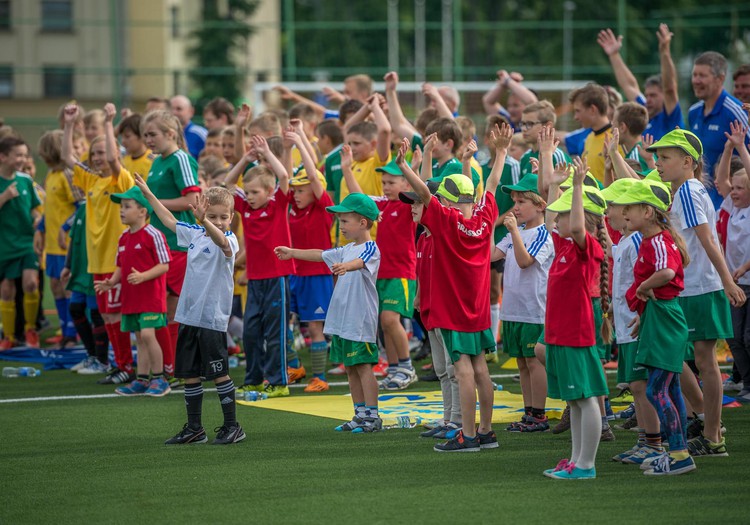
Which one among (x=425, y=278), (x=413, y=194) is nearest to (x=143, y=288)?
(x=425, y=278)

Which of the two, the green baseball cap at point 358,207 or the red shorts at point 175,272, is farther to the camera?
the red shorts at point 175,272

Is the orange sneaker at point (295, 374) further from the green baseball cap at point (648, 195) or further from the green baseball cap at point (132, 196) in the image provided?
the green baseball cap at point (648, 195)

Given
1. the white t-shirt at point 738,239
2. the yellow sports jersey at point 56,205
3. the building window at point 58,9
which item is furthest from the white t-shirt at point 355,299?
the building window at point 58,9

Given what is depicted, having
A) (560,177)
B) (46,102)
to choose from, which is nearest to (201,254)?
(560,177)

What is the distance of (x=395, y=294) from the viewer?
9766 mm

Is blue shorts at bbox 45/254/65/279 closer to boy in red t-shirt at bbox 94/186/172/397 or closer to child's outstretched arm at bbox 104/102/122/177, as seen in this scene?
child's outstretched arm at bbox 104/102/122/177

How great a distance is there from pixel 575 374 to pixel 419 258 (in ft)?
8.18

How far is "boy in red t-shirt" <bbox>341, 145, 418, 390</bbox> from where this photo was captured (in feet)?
32.0

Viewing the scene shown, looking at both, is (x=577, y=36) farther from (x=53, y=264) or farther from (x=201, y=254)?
(x=201, y=254)

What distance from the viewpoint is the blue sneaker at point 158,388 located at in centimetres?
978

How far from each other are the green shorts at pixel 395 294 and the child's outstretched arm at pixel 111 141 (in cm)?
273

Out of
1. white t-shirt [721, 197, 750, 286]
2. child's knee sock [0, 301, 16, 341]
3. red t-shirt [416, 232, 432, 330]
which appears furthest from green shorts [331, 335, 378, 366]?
child's knee sock [0, 301, 16, 341]

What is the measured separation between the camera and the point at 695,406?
7.31m

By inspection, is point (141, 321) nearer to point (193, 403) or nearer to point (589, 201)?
point (193, 403)
